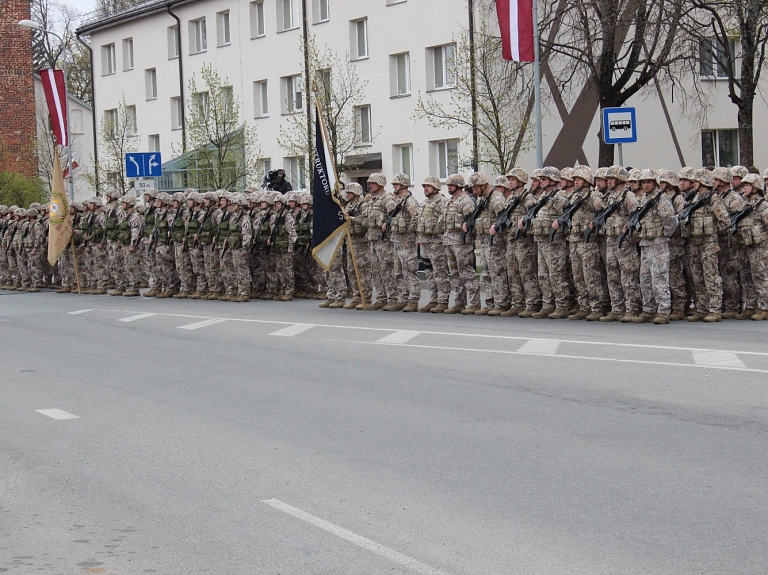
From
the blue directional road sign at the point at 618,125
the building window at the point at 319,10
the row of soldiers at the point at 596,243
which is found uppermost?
the building window at the point at 319,10

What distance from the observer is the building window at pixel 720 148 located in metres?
40.3

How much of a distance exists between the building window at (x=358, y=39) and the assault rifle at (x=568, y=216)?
27.1 m

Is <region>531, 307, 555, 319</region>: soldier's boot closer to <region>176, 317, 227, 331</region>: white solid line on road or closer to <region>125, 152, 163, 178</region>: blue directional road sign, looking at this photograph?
<region>176, 317, 227, 331</region>: white solid line on road

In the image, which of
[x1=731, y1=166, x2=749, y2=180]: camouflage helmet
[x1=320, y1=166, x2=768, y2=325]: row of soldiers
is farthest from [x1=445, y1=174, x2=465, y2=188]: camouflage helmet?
[x1=731, y1=166, x2=749, y2=180]: camouflage helmet

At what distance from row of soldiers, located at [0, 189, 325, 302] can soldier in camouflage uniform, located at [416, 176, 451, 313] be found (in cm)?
374

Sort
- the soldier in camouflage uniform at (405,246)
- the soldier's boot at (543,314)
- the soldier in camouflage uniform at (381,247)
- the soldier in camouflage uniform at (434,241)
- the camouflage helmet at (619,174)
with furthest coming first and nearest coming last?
the soldier in camouflage uniform at (381,247) → the soldier in camouflage uniform at (405,246) → the soldier in camouflage uniform at (434,241) → the soldier's boot at (543,314) → the camouflage helmet at (619,174)

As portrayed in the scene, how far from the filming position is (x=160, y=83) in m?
53.5

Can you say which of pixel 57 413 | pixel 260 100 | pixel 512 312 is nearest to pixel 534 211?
pixel 512 312

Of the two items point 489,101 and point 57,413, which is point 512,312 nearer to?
point 57,413

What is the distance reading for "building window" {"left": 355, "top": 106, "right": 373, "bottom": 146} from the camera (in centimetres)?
4275

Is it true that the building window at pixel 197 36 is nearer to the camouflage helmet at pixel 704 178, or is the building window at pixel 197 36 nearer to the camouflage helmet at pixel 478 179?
the camouflage helmet at pixel 478 179

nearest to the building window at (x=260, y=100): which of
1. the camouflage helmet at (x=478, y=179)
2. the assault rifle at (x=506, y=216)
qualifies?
the camouflage helmet at (x=478, y=179)

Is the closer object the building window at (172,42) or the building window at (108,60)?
the building window at (172,42)

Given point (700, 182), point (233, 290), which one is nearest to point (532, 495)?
point (700, 182)
